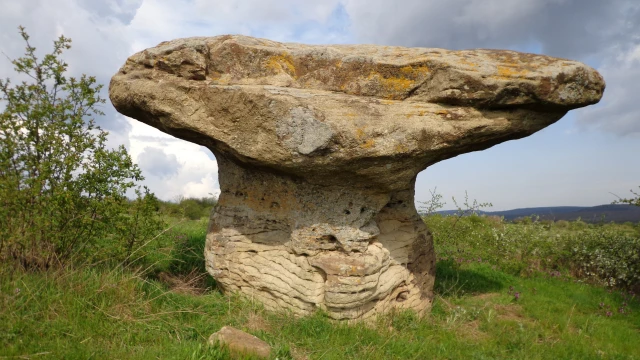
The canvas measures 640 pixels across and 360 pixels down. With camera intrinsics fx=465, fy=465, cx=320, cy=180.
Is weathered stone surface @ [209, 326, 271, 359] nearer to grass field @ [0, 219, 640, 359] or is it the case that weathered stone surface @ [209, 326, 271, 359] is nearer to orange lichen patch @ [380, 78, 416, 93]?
grass field @ [0, 219, 640, 359]

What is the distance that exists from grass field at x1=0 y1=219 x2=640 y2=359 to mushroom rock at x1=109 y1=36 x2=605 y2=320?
1.75 feet

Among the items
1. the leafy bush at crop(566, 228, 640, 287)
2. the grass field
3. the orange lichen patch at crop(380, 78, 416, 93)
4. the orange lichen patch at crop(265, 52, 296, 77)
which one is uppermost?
the orange lichen patch at crop(265, 52, 296, 77)

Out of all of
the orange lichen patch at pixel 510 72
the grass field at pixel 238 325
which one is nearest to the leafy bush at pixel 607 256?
the grass field at pixel 238 325

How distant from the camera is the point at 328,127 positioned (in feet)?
18.3

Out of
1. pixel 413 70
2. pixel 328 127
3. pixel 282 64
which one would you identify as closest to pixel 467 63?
pixel 413 70

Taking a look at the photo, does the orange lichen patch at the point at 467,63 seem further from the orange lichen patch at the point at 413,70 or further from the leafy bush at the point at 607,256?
the leafy bush at the point at 607,256

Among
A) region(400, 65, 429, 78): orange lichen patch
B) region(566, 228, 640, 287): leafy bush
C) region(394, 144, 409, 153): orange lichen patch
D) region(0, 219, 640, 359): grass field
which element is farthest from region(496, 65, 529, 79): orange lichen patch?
region(566, 228, 640, 287): leafy bush

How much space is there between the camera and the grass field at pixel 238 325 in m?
5.23

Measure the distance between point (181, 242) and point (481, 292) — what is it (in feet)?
20.6

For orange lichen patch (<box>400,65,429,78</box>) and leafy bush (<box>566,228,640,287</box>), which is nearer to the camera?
orange lichen patch (<box>400,65,429,78</box>)

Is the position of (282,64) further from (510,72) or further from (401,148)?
(510,72)

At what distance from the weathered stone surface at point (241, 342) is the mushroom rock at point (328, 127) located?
4.34 feet

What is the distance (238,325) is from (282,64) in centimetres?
366

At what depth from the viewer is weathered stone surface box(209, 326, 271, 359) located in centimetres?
505
